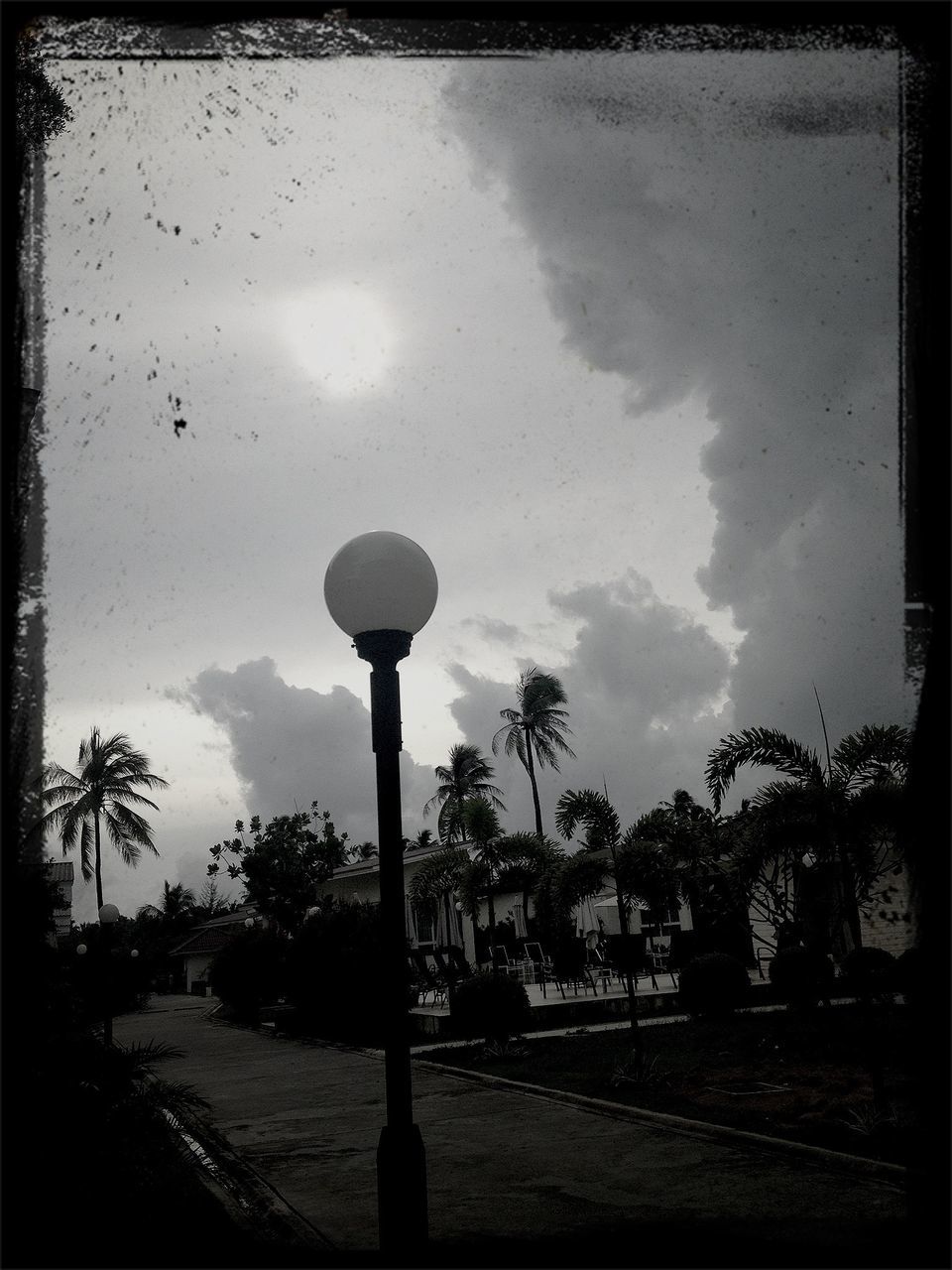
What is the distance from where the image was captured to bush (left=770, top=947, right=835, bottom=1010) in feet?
49.7

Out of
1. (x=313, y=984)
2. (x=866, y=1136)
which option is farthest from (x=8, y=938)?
(x=313, y=984)

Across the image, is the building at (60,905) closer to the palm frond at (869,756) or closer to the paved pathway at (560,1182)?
the paved pathway at (560,1182)

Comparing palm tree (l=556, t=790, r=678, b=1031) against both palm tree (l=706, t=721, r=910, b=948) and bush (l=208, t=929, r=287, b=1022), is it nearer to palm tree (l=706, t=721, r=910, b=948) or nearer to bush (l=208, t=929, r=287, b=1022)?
palm tree (l=706, t=721, r=910, b=948)

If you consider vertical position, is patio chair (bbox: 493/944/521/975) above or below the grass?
below

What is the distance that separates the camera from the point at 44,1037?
516 centimetres

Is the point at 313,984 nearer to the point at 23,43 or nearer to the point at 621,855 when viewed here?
the point at 621,855

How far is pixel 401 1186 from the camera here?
4000 millimetres

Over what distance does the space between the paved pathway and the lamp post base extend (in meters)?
0.75

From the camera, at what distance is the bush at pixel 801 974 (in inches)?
596

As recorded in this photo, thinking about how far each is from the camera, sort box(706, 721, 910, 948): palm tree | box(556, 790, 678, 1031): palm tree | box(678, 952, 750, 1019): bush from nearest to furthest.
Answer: box(706, 721, 910, 948): palm tree < box(556, 790, 678, 1031): palm tree < box(678, 952, 750, 1019): bush

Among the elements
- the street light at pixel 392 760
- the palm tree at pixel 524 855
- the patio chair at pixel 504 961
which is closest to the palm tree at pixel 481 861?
the palm tree at pixel 524 855

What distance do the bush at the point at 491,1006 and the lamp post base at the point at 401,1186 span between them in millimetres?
12034

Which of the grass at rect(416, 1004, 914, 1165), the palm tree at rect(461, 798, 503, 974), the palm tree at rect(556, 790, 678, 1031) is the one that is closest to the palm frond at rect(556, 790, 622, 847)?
the palm tree at rect(556, 790, 678, 1031)

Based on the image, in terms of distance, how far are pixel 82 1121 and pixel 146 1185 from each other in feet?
3.31
